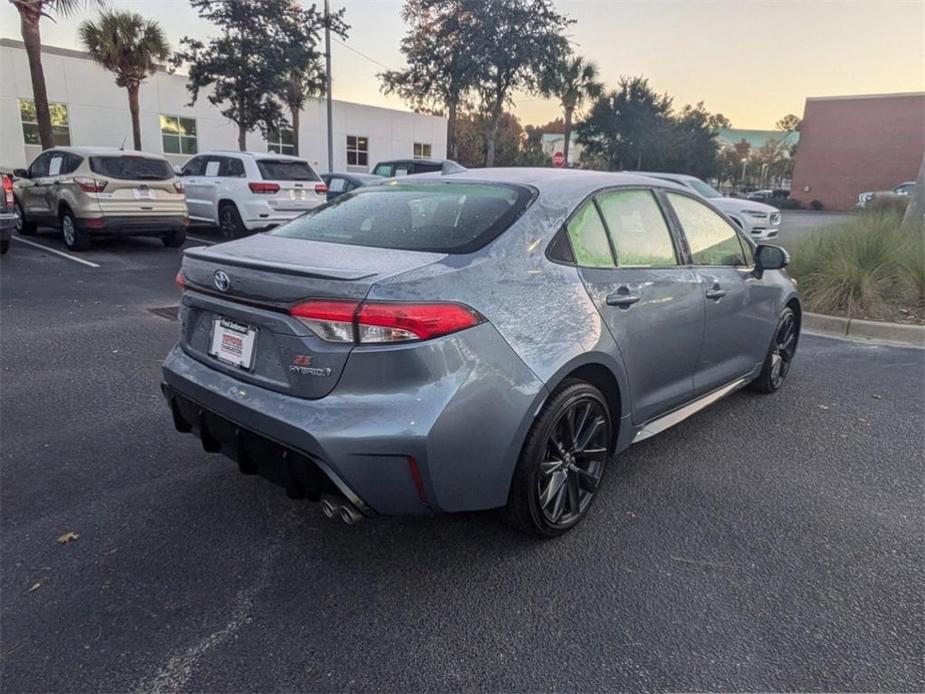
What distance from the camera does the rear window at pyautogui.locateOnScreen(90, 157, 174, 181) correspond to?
32.1 feet

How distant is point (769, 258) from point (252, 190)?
9341mm

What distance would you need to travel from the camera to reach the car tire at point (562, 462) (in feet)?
8.18

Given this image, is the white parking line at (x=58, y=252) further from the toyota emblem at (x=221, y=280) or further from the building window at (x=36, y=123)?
the building window at (x=36, y=123)

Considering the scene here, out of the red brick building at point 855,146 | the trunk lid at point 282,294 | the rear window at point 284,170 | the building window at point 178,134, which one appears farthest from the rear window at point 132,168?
the red brick building at point 855,146

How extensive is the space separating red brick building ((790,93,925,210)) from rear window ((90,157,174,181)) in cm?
4086

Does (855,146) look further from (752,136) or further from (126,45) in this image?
(752,136)

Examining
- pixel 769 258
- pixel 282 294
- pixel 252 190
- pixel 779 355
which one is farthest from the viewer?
pixel 252 190

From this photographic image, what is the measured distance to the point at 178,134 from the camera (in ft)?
81.4

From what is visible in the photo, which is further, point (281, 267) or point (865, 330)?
point (865, 330)

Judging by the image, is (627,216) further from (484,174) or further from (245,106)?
(245,106)

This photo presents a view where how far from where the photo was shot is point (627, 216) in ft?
10.4

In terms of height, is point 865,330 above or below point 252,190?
below

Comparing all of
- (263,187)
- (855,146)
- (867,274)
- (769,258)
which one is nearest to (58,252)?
(263,187)

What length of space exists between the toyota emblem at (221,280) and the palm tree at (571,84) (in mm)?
24446
